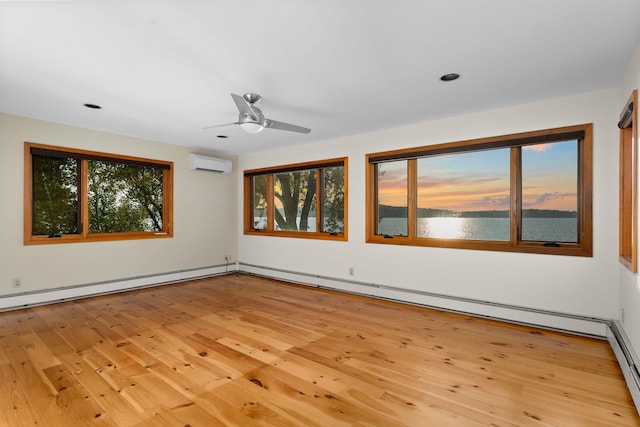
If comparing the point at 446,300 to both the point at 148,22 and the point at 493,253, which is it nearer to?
the point at 493,253

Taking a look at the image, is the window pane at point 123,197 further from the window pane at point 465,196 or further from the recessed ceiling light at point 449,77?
the recessed ceiling light at point 449,77

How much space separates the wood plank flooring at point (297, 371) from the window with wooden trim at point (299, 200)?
5.90 ft

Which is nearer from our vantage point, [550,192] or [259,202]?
[550,192]

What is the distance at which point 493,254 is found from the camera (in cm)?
373

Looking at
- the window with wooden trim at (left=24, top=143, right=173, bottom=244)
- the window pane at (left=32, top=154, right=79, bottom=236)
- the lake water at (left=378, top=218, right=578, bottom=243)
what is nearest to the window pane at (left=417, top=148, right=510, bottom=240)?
the lake water at (left=378, top=218, right=578, bottom=243)

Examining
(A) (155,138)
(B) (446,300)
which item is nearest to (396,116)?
(B) (446,300)

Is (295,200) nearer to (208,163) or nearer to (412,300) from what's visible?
(208,163)

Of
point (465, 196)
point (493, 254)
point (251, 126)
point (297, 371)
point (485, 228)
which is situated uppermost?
point (251, 126)

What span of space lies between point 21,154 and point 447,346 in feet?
17.8

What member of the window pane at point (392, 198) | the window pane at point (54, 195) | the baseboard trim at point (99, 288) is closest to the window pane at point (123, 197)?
the window pane at point (54, 195)

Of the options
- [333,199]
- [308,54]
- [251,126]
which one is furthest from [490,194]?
[251,126]

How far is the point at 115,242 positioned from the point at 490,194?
5.36m

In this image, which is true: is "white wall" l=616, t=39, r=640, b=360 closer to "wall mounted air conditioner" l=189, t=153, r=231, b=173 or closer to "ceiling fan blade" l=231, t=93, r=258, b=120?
"ceiling fan blade" l=231, t=93, r=258, b=120

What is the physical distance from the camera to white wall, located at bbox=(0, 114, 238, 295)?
399cm
